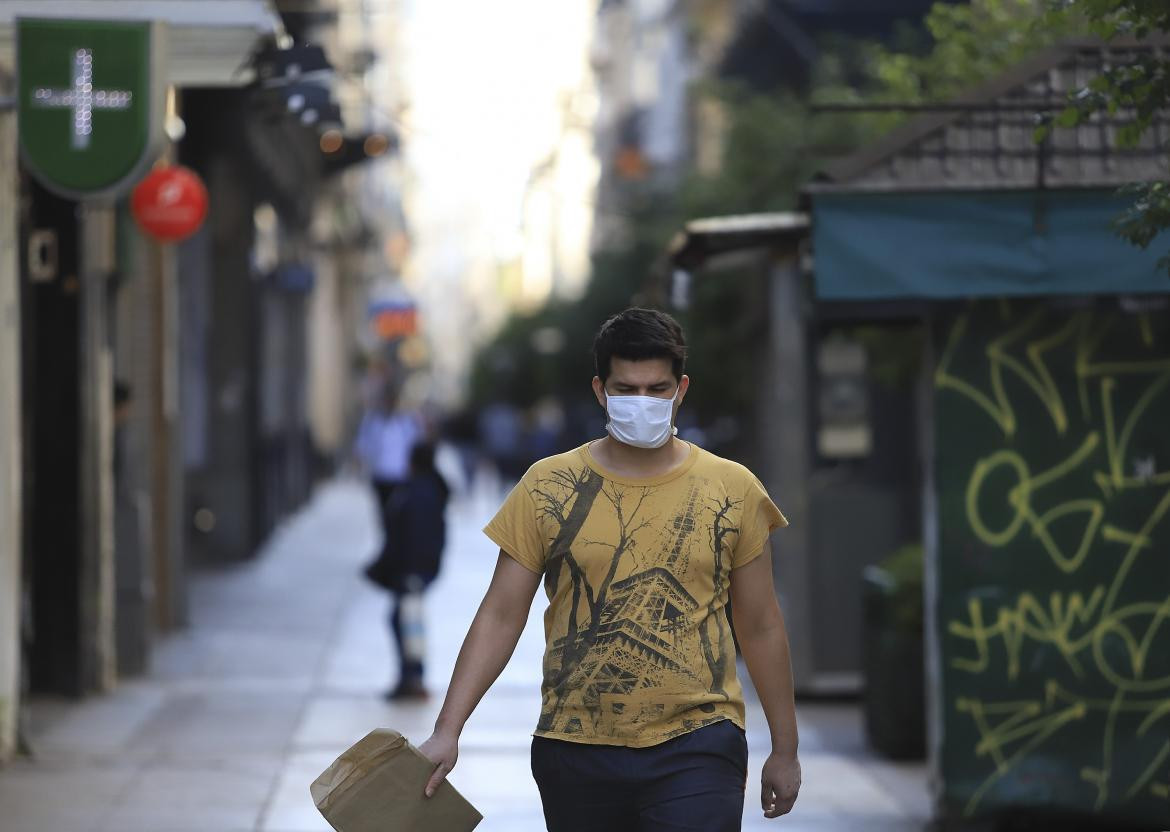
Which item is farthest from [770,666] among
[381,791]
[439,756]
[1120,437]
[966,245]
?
[1120,437]

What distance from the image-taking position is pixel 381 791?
4.12 m

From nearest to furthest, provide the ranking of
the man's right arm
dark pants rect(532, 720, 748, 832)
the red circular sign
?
dark pants rect(532, 720, 748, 832), the man's right arm, the red circular sign

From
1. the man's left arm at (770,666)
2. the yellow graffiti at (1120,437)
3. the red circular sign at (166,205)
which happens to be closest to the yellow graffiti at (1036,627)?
the yellow graffiti at (1120,437)

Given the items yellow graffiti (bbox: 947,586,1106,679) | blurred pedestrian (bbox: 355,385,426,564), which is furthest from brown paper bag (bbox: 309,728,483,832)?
blurred pedestrian (bbox: 355,385,426,564)

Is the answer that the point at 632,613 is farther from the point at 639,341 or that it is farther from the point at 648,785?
the point at 639,341

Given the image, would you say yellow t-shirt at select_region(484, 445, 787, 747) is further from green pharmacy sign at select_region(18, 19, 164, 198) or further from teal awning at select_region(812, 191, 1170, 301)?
green pharmacy sign at select_region(18, 19, 164, 198)

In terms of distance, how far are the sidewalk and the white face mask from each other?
3.97 metres

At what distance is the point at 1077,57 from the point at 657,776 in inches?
175

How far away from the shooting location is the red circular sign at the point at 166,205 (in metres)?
12.4

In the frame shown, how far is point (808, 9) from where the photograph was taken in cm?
2381

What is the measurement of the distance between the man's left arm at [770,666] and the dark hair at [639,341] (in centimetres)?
51

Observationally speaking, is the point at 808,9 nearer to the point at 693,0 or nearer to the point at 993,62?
the point at 993,62

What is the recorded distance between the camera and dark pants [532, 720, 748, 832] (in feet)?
13.5

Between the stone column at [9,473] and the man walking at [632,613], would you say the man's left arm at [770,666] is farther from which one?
the stone column at [9,473]
